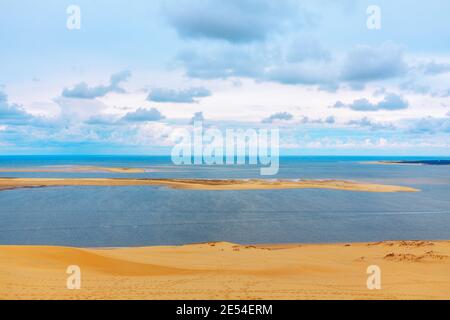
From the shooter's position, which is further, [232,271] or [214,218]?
[214,218]

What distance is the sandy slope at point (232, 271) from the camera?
47.9 feet

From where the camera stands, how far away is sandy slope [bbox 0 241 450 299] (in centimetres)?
1461

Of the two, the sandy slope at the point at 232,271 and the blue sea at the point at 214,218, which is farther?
the blue sea at the point at 214,218

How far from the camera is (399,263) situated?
20844 mm

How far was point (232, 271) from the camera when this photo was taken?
18734mm

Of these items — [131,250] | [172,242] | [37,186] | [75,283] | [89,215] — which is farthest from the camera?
[37,186]

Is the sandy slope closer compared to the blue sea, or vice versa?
the sandy slope

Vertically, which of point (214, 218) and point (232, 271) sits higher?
point (232, 271)

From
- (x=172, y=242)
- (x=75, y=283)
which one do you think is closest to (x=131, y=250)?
(x=172, y=242)
